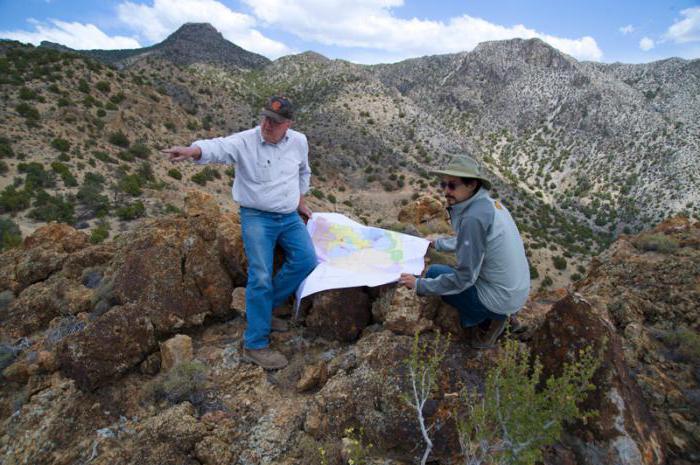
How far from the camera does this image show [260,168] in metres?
3.40

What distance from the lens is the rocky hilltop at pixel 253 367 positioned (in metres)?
2.35

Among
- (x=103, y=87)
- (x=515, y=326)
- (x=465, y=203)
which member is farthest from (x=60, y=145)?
(x=515, y=326)

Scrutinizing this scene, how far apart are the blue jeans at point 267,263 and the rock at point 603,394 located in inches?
82.3

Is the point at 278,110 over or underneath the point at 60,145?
over

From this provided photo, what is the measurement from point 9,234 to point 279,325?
1056 cm

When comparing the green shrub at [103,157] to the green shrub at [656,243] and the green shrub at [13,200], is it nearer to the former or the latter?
the green shrub at [13,200]

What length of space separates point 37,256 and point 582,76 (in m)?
72.7

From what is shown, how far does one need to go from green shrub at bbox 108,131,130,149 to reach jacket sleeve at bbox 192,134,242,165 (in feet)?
67.8

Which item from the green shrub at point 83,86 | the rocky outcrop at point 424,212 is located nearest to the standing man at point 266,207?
the rocky outcrop at point 424,212

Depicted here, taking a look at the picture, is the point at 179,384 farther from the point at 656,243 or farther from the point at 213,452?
the point at 656,243

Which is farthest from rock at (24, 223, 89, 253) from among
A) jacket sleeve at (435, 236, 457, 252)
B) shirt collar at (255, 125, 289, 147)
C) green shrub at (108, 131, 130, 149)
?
green shrub at (108, 131, 130, 149)

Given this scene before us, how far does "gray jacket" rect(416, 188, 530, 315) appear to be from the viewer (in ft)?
7.91

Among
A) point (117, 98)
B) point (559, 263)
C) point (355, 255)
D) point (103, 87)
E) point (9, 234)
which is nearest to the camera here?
point (355, 255)

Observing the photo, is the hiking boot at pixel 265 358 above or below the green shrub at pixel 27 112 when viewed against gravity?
below
